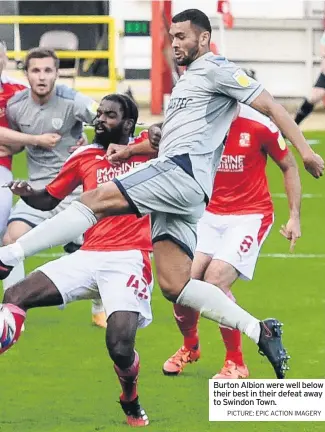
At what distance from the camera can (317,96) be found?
20078mm

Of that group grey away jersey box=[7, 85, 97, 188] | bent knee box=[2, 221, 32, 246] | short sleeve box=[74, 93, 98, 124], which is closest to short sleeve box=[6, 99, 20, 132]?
grey away jersey box=[7, 85, 97, 188]

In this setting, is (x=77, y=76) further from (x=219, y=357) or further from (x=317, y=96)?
(x=219, y=357)

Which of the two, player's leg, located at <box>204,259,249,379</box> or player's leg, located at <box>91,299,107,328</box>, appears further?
player's leg, located at <box>91,299,107,328</box>

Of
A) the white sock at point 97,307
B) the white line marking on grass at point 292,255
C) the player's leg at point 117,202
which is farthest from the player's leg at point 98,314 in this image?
the white line marking on grass at point 292,255

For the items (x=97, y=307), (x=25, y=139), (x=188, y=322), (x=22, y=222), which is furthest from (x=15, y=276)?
(x=188, y=322)

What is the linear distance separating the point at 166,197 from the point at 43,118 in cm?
308

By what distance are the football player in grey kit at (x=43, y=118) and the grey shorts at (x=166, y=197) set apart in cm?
254

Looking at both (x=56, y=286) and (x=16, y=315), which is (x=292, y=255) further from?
(x=16, y=315)

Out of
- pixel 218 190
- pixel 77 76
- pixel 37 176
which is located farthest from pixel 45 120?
pixel 77 76

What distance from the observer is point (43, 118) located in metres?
11.0

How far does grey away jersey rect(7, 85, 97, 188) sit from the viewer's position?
432 inches

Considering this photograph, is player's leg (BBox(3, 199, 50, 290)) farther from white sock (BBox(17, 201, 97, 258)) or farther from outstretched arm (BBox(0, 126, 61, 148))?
white sock (BBox(17, 201, 97, 258))

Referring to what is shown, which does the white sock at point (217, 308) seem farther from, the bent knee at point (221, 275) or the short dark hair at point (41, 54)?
the short dark hair at point (41, 54)

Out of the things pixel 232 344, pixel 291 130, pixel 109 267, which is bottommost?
pixel 232 344
